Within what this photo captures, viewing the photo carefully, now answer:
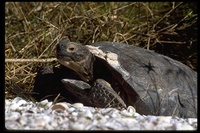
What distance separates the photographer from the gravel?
197cm

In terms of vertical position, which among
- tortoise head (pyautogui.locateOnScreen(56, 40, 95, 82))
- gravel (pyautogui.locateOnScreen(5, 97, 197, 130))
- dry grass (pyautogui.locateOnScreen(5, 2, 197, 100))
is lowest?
gravel (pyautogui.locateOnScreen(5, 97, 197, 130))

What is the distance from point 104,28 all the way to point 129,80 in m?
1.27

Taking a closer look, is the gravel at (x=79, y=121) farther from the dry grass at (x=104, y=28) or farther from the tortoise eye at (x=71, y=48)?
the dry grass at (x=104, y=28)

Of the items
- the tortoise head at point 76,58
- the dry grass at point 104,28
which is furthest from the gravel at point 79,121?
the dry grass at point 104,28

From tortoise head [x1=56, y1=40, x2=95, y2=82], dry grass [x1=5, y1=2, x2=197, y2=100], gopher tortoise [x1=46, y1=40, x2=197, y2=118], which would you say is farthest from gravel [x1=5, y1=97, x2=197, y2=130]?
dry grass [x1=5, y1=2, x2=197, y2=100]

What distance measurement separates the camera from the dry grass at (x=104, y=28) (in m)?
3.77

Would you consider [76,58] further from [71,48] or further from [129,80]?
[129,80]

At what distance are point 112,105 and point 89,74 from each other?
1.22 feet

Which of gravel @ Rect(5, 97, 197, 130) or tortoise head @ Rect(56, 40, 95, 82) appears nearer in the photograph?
gravel @ Rect(5, 97, 197, 130)

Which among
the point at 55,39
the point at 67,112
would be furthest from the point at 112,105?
the point at 55,39

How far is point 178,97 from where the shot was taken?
9.09 ft

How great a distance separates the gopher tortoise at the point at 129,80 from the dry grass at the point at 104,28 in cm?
60

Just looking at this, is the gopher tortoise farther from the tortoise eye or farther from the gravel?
the gravel

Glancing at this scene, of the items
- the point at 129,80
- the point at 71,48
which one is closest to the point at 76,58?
the point at 71,48
